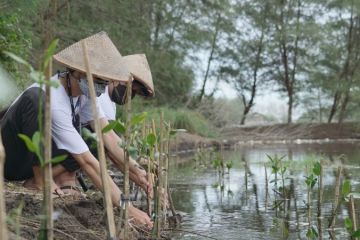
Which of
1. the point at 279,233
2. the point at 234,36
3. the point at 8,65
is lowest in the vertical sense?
the point at 279,233

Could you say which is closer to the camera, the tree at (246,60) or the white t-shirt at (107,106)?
the white t-shirt at (107,106)

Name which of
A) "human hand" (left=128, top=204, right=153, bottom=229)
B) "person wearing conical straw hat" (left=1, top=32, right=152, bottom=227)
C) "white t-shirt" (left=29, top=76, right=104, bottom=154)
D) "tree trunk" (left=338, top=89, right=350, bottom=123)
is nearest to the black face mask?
"person wearing conical straw hat" (left=1, top=32, right=152, bottom=227)

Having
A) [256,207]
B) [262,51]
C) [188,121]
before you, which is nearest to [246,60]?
[262,51]

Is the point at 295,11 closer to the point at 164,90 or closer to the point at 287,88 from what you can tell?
the point at 287,88

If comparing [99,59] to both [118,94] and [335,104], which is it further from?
[335,104]

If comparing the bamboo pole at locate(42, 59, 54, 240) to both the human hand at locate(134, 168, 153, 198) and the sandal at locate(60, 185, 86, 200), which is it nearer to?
the sandal at locate(60, 185, 86, 200)

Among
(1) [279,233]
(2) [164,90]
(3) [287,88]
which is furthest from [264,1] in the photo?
(1) [279,233]

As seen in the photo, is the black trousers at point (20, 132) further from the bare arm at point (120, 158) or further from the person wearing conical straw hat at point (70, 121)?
the bare arm at point (120, 158)

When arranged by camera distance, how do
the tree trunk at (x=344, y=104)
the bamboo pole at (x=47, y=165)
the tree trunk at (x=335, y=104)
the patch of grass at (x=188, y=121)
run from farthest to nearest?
the tree trunk at (x=335, y=104), the tree trunk at (x=344, y=104), the patch of grass at (x=188, y=121), the bamboo pole at (x=47, y=165)

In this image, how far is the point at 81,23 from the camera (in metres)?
12.2

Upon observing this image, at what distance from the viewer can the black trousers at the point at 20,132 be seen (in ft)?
11.4

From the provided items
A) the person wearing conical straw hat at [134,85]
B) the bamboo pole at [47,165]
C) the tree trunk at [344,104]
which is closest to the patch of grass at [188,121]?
the tree trunk at [344,104]

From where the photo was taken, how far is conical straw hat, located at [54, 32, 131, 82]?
10.2 feet

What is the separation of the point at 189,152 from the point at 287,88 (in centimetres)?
1351
